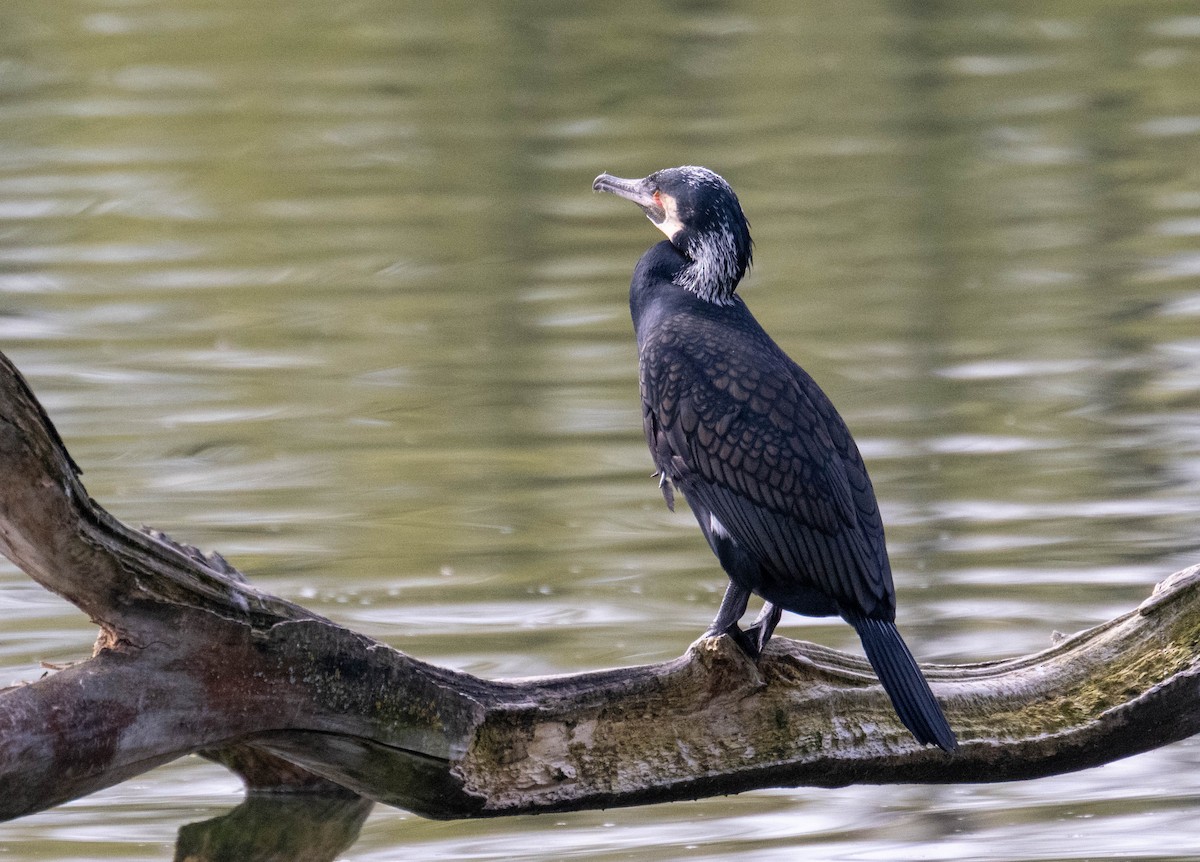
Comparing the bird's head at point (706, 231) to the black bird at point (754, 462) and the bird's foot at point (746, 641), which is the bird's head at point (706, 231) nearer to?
the black bird at point (754, 462)

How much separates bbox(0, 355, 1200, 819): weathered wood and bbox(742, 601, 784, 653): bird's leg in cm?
3

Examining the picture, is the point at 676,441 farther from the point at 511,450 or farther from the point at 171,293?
the point at 171,293

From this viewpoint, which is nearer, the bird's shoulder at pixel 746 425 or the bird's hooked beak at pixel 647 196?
the bird's shoulder at pixel 746 425

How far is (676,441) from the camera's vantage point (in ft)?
11.5

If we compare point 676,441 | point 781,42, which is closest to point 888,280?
point 676,441

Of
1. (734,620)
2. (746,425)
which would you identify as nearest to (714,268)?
(746,425)

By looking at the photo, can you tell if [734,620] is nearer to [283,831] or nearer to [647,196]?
[647,196]

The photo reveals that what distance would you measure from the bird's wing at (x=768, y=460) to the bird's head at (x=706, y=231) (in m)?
0.16

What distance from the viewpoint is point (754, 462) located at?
336 cm

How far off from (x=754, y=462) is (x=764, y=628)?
294mm

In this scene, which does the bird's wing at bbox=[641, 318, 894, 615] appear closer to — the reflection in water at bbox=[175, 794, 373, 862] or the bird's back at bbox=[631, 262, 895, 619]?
the bird's back at bbox=[631, 262, 895, 619]

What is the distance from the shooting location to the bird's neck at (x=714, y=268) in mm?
3662

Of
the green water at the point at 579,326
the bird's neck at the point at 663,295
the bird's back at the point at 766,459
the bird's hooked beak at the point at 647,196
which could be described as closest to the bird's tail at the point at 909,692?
the bird's back at the point at 766,459

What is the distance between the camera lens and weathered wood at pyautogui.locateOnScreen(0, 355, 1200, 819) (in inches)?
108
